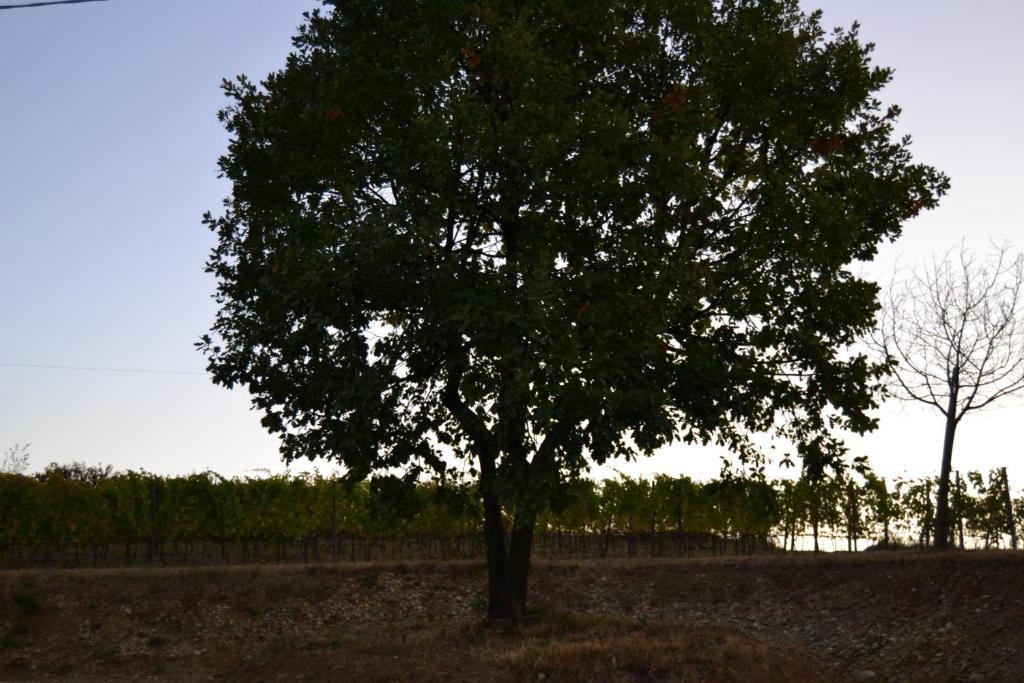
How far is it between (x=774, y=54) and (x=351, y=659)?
42.8 feet

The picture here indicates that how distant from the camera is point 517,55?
15234 mm

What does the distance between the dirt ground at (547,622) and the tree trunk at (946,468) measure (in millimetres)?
2951

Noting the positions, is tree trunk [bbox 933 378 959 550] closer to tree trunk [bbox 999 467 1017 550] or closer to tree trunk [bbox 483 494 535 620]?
tree trunk [bbox 999 467 1017 550]

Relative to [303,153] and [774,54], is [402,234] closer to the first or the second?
[303,153]

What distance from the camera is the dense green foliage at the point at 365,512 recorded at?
2811 centimetres

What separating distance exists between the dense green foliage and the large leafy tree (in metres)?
10.7

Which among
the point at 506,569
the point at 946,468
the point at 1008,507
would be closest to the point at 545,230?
the point at 506,569

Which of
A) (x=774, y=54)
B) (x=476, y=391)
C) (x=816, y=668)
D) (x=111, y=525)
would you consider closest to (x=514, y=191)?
(x=476, y=391)

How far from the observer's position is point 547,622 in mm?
17500

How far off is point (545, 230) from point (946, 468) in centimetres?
1428

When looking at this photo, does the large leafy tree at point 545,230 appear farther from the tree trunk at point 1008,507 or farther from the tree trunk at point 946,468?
the tree trunk at point 1008,507

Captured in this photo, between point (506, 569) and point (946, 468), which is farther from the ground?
point (946, 468)

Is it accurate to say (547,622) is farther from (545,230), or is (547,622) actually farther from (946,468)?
(946,468)

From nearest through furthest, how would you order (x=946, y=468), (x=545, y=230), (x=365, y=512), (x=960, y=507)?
(x=545, y=230) < (x=946, y=468) < (x=960, y=507) < (x=365, y=512)
